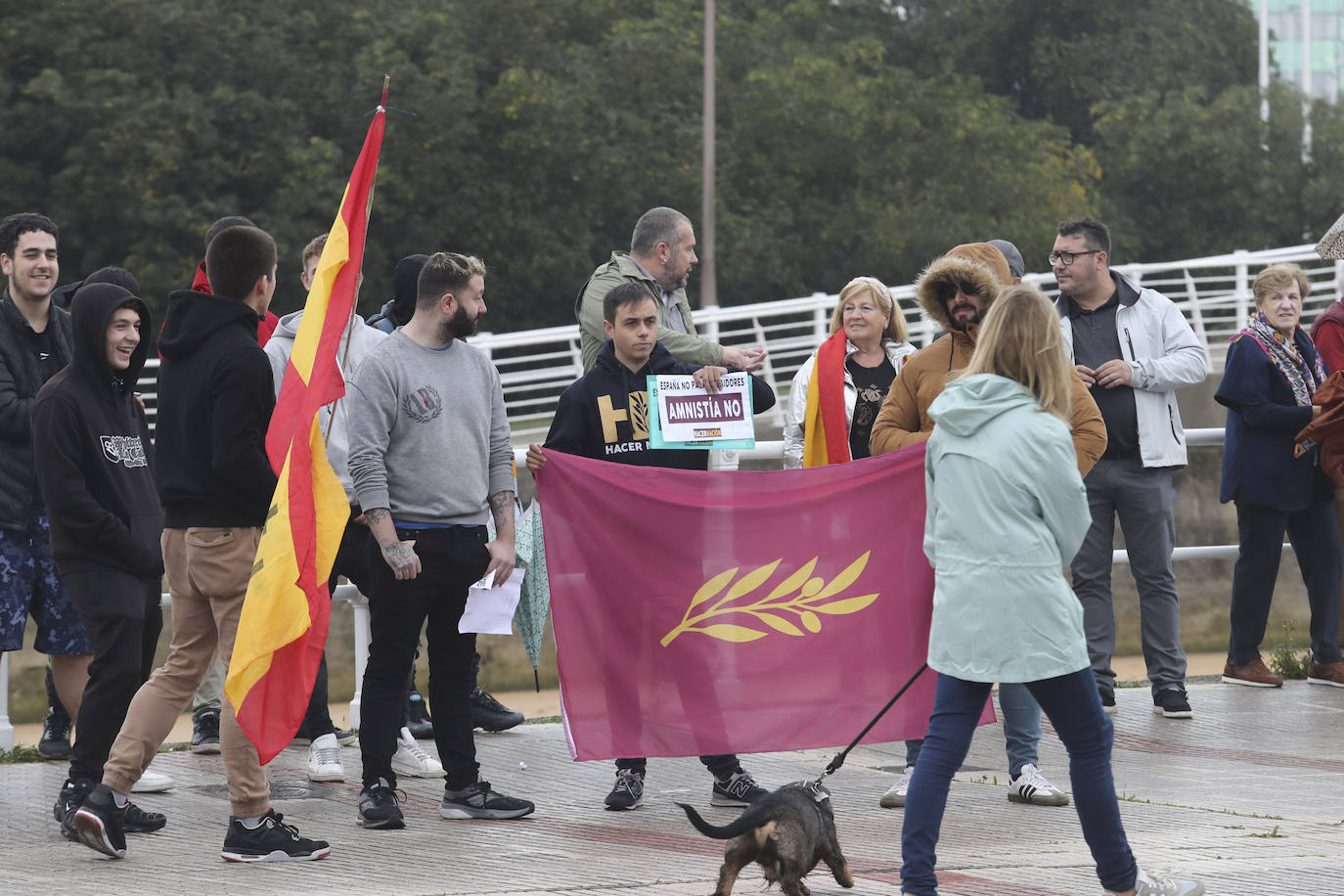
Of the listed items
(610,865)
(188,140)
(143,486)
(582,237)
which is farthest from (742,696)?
(582,237)

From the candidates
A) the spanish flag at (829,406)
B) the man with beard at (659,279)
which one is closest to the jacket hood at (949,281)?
the spanish flag at (829,406)

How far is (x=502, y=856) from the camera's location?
600cm

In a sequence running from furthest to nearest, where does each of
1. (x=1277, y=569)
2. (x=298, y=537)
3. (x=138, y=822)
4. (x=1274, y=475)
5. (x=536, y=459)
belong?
(x=1277, y=569), (x=1274, y=475), (x=536, y=459), (x=138, y=822), (x=298, y=537)

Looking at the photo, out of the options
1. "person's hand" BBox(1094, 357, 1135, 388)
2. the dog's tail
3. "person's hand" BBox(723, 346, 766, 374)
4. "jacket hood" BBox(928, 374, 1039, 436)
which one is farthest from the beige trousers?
"person's hand" BBox(1094, 357, 1135, 388)

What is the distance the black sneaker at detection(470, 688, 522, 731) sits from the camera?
8523 mm

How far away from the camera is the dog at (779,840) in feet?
17.4

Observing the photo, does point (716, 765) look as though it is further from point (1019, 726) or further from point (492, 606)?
point (1019, 726)

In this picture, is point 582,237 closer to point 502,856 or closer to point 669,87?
point 669,87

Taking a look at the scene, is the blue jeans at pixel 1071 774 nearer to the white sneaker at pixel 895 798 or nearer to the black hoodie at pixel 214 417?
the white sneaker at pixel 895 798

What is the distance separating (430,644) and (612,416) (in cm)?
113

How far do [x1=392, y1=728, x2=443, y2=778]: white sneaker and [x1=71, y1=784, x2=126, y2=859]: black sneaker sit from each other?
1.69m

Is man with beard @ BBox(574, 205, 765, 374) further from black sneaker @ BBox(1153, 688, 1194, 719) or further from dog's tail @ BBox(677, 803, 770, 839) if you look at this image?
black sneaker @ BBox(1153, 688, 1194, 719)

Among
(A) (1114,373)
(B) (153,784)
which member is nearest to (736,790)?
(B) (153,784)

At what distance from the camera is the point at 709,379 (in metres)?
6.93
